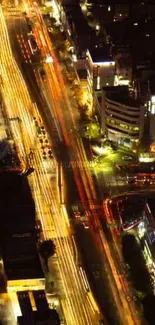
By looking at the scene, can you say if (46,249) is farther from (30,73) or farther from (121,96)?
(30,73)

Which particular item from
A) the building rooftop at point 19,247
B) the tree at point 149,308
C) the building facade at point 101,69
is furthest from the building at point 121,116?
the tree at point 149,308

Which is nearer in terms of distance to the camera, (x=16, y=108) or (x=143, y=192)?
(x=143, y=192)

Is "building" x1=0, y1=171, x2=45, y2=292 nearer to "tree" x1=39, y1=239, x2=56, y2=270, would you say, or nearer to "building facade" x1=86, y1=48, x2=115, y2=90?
"tree" x1=39, y1=239, x2=56, y2=270

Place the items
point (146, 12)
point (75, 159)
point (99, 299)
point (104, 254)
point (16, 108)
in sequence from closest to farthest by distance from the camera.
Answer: point (99, 299), point (104, 254), point (75, 159), point (16, 108), point (146, 12)

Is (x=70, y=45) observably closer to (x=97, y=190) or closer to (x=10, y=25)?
(x=10, y=25)

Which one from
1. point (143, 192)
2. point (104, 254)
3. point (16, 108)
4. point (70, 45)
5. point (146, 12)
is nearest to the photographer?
point (104, 254)

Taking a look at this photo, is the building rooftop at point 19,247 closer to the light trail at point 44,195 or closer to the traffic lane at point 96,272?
the light trail at point 44,195

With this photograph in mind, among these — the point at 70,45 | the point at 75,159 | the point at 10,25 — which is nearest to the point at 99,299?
the point at 75,159
